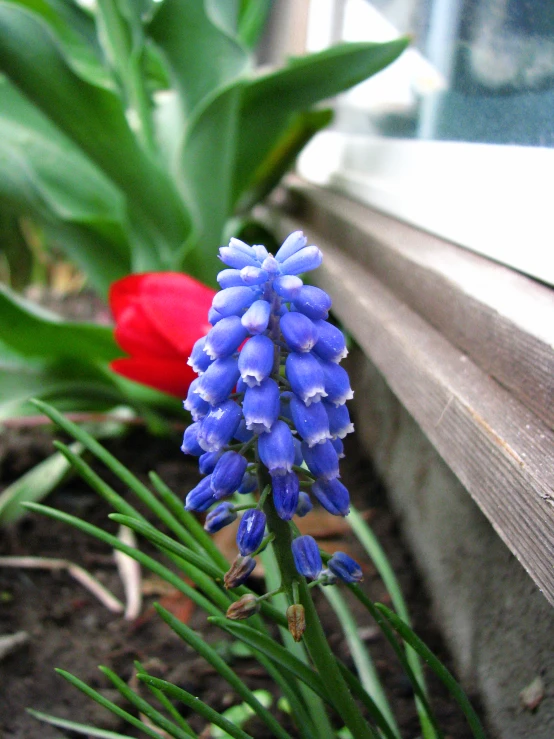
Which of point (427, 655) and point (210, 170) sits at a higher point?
point (210, 170)

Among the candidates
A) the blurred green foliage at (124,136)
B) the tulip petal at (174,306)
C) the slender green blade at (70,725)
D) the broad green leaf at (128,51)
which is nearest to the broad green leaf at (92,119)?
the blurred green foliage at (124,136)

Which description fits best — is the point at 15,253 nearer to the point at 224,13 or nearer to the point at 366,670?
the point at 224,13

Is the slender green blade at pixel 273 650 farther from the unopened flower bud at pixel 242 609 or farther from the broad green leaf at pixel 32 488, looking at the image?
the broad green leaf at pixel 32 488

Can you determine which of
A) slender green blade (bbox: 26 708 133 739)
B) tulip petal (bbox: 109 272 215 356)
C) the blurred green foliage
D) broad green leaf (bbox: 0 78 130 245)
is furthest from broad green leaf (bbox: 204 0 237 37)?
slender green blade (bbox: 26 708 133 739)

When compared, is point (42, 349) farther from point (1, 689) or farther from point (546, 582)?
point (546, 582)

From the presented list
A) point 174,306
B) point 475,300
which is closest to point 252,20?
point 174,306

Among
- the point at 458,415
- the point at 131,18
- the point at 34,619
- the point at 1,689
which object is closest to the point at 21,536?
the point at 34,619
